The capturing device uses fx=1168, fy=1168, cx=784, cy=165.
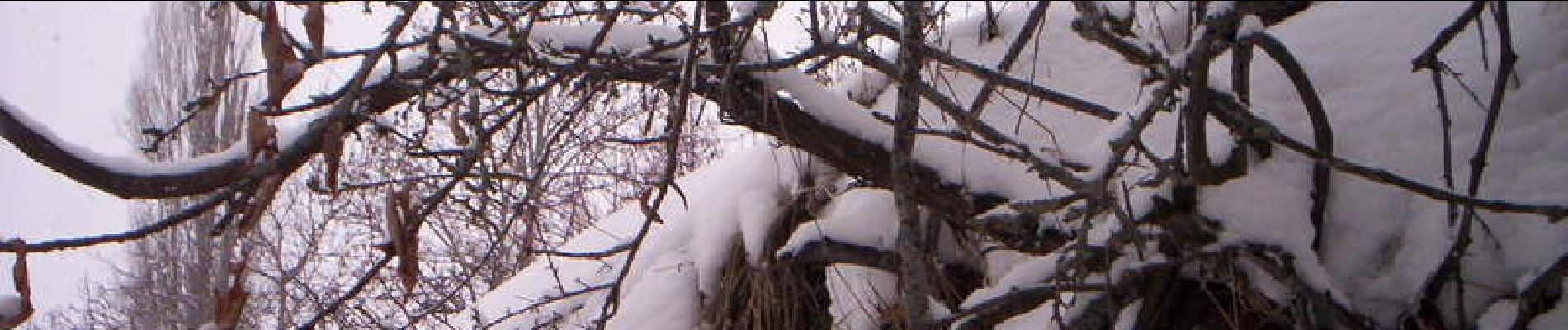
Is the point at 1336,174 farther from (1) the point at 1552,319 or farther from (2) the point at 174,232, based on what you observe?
(2) the point at 174,232

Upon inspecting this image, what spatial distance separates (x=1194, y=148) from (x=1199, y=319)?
62cm

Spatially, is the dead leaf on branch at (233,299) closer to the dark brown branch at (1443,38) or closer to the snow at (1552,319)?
the dark brown branch at (1443,38)

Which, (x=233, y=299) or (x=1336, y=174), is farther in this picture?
(x=1336, y=174)

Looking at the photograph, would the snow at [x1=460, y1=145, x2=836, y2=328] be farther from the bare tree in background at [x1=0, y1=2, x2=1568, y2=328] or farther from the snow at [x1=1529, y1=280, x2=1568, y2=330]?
the snow at [x1=1529, y1=280, x2=1568, y2=330]

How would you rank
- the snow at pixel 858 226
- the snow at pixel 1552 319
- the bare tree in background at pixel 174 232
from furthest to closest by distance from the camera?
the bare tree in background at pixel 174 232 → the snow at pixel 858 226 → the snow at pixel 1552 319

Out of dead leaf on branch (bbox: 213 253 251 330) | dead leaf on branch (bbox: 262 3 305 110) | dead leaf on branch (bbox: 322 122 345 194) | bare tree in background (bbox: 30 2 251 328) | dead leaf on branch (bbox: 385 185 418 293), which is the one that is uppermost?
dead leaf on branch (bbox: 262 3 305 110)

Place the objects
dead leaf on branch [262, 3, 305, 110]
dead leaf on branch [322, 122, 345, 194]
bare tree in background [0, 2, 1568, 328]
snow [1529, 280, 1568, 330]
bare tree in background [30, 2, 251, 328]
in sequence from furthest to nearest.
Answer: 1. bare tree in background [30, 2, 251, 328]
2. snow [1529, 280, 1568, 330]
3. bare tree in background [0, 2, 1568, 328]
4. dead leaf on branch [322, 122, 345, 194]
5. dead leaf on branch [262, 3, 305, 110]

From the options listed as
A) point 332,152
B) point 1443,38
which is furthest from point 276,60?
point 1443,38

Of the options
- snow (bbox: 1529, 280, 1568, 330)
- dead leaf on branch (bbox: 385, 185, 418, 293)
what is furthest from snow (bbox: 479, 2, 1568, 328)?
dead leaf on branch (bbox: 385, 185, 418, 293)

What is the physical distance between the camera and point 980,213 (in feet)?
8.68

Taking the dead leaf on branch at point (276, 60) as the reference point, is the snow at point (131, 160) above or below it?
below

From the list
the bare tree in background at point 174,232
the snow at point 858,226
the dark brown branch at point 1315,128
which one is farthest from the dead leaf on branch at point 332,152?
the bare tree in background at point 174,232

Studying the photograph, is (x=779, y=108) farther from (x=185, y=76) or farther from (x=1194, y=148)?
(x=185, y=76)

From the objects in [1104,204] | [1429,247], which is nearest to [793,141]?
[1104,204]
